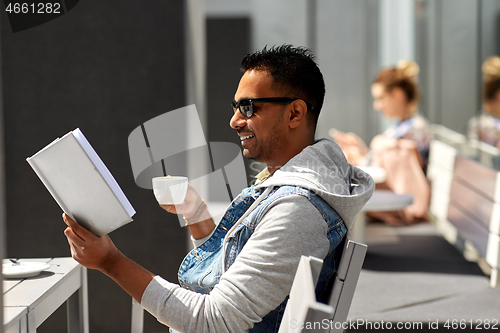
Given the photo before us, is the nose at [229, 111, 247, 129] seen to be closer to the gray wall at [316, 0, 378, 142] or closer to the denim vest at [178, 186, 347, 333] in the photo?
the denim vest at [178, 186, 347, 333]

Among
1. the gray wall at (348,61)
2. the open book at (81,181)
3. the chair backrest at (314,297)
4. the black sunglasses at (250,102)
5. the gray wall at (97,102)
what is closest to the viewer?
the chair backrest at (314,297)

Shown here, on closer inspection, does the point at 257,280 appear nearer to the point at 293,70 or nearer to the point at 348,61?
the point at 293,70

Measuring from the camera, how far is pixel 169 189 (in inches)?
52.6

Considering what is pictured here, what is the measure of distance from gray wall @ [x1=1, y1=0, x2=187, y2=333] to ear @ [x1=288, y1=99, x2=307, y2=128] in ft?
2.86

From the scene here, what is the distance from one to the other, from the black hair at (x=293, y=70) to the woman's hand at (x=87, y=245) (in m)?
0.55

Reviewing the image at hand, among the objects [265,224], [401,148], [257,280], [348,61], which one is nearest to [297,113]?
[265,224]

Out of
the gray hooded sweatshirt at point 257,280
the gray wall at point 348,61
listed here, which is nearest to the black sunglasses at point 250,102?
the gray hooded sweatshirt at point 257,280

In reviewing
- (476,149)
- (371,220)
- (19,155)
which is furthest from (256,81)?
(371,220)

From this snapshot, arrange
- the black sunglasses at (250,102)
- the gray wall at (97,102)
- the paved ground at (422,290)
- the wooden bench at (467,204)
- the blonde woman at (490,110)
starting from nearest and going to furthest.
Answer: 1. the black sunglasses at (250,102)
2. the gray wall at (97,102)
3. the paved ground at (422,290)
4. the wooden bench at (467,204)
5. the blonde woman at (490,110)

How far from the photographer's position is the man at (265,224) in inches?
41.6

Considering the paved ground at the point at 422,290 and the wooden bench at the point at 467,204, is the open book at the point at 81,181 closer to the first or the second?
the paved ground at the point at 422,290

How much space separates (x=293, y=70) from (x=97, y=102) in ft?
3.21

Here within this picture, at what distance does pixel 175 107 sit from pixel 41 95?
49 cm

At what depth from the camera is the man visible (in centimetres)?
106
